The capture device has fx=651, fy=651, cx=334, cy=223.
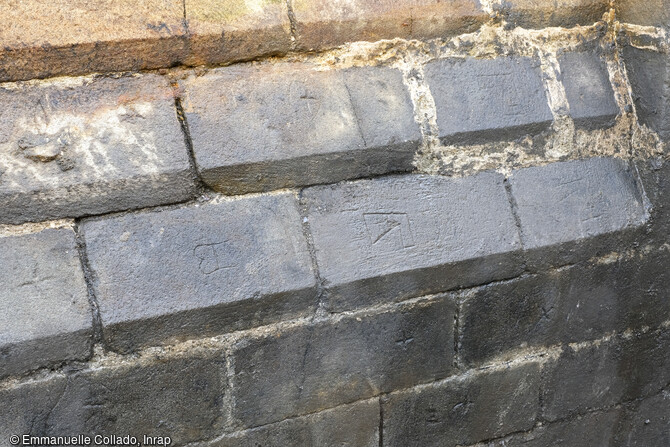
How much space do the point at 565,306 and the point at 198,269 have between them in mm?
1370

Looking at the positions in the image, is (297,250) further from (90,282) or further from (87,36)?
(87,36)

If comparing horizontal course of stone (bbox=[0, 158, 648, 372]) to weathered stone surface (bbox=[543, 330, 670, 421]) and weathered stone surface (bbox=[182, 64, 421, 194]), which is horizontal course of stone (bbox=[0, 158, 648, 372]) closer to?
weathered stone surface (bbox=[182, 64, 421, 194])

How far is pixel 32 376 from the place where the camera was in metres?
1.84

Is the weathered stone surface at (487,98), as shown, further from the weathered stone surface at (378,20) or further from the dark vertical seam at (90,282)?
the dark vertical seam at (90,282)

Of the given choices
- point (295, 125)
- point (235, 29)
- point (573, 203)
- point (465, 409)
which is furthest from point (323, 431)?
point (235, 29)

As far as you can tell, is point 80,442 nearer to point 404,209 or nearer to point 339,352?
point 339,352

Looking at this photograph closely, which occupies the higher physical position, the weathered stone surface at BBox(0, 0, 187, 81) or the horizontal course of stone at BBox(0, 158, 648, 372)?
the weathered stone surface at BBox(0, 0, 187, 81)

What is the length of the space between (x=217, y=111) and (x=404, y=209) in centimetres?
68

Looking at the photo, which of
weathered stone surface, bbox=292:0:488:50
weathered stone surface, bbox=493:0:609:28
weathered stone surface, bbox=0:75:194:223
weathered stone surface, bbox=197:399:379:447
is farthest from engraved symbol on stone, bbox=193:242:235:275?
weathered stone surface, bbox=493:0:609:28

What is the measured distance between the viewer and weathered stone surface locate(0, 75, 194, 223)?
184 centimetres

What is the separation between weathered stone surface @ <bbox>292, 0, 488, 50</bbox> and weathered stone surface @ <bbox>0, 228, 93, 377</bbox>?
1.00m

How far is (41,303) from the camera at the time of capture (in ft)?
5.93

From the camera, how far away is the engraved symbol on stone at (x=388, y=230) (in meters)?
2.12

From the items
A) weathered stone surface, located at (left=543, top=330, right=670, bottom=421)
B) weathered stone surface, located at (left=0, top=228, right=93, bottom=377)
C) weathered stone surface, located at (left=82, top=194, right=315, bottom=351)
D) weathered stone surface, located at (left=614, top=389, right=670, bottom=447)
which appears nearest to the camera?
weathered stone surface, located at (left=0, top=228, right=93, bottom=377)
